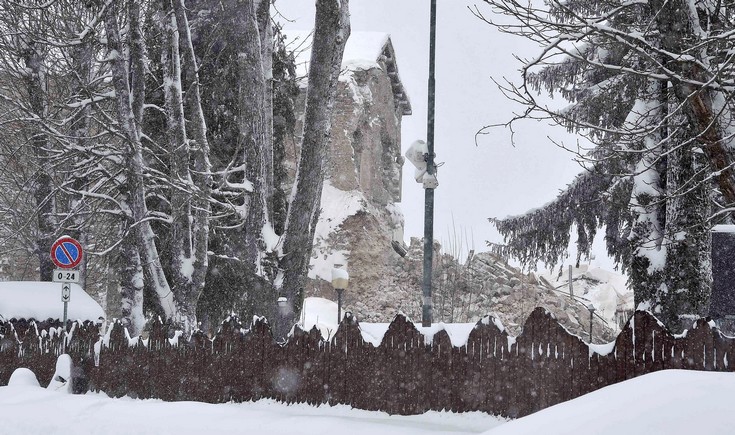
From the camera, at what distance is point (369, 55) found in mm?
34375

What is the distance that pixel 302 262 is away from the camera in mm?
10836

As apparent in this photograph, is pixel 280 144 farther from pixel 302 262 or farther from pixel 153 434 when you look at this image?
pixel 153 434

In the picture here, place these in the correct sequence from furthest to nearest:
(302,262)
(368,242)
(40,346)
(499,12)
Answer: (368,242)
(40,346)
(302,262)
(499,12)

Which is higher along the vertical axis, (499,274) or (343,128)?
(343,128)

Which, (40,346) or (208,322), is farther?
(208,322)

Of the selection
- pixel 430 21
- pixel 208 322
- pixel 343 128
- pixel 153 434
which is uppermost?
pixel 343 128

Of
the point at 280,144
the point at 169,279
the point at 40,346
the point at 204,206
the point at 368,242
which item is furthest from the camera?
the point at 368,242

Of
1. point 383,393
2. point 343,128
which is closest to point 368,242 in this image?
point 343,128

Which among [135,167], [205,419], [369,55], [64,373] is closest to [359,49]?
[369,55]

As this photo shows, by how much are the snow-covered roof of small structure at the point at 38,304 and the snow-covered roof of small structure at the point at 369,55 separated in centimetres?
1757

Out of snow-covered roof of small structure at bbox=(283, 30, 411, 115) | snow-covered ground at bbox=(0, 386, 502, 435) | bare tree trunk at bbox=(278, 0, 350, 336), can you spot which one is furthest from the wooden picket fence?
snow-covered roof of small structure at bbox=(283, 30, 411, 115)

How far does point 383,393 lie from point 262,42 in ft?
20.5

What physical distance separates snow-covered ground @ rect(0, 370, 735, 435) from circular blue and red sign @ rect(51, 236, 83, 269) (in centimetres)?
245

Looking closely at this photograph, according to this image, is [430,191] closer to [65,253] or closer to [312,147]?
[312,147]
